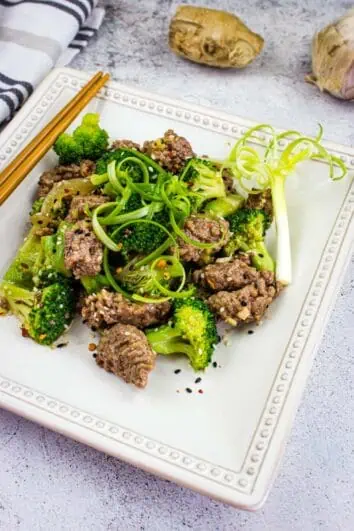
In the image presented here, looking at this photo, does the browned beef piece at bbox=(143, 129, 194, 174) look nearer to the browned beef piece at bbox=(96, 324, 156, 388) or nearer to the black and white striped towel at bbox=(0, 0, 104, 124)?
the browned beef piece at bbox=(96, 324, 156, 388)

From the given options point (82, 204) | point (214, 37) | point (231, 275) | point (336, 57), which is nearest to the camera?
point (231, 275)

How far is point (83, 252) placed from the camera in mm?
2908

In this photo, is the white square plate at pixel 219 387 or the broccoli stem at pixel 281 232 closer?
the white square plate at pixel 219 387

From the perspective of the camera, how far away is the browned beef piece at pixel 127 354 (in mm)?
2744

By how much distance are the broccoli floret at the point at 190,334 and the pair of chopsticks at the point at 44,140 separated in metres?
0.89

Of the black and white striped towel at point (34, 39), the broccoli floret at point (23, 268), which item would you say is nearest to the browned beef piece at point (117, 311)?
the broccoli floret at point (23, 268)

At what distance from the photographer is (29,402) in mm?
2723

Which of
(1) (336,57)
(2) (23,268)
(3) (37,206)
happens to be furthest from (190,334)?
(1) (336,57)

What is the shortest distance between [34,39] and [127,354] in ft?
6.90

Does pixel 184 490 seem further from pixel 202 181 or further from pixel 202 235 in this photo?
pixel 202 181

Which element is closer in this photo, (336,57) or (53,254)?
(53,254)

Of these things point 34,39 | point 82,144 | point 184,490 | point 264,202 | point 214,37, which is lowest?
point 184,490

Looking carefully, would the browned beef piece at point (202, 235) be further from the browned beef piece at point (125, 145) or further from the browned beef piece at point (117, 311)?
the browned beef piece at point (125, 145)

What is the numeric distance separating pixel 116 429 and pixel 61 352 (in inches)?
16.2
